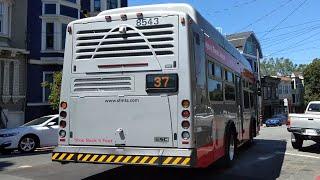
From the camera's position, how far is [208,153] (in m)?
9.09

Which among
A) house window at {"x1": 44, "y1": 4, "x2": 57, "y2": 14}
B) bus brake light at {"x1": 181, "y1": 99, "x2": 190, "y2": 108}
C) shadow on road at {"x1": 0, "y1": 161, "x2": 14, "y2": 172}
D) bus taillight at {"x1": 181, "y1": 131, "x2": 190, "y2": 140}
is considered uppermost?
house window at {"x1": 44, "y1": 4, "x2": 57, "y2": 14}

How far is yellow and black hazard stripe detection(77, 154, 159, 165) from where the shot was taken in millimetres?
8227

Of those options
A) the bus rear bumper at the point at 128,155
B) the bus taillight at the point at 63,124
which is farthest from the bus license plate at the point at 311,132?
the bus taillight at the point at 63,124

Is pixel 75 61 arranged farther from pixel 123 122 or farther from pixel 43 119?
pixel 43 119

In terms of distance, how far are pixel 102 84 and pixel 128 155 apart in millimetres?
1428

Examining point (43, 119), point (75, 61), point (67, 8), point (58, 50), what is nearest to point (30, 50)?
point (58, 50)

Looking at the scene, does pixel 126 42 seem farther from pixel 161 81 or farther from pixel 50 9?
pixel 50 9

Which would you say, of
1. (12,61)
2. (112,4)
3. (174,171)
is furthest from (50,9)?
(174,171)

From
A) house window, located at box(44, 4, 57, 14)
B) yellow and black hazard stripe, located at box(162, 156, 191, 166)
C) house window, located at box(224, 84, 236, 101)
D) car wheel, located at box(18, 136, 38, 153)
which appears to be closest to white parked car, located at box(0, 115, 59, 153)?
car wheel, located at box(18, 136, 38, 153)

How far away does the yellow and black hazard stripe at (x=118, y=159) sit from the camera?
823cm

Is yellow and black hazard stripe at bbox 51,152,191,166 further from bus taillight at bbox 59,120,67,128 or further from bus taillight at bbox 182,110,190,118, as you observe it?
bus taillight at bbox 182,110,190,118

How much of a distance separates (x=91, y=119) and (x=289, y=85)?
3509 inches

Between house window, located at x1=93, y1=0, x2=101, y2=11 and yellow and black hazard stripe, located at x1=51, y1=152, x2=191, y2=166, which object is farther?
house window, located at x1=93, y1=0, x2=101, y2=11

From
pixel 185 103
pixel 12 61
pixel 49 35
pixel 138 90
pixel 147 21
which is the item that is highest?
pixel 49 35
